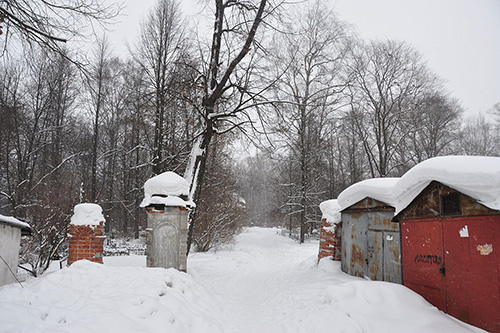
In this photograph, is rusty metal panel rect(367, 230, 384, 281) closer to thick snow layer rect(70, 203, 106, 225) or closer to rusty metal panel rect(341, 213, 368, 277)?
rusty metal panel rect(341, 213, 368, 277)

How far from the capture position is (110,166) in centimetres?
2178

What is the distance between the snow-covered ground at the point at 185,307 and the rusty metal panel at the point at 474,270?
0.73 feet

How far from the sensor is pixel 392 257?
233 inches

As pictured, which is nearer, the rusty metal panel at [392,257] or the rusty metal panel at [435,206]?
the rusty metal panel at [435,206]

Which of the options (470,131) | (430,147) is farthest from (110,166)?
(470,131)

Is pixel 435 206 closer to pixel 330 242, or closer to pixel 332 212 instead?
pixel 332 212

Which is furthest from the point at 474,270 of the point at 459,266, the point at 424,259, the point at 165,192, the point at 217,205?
the point at 217,205

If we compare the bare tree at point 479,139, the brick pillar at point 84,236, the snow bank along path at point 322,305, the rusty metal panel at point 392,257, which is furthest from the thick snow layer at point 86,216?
the bare tree at point 479,139

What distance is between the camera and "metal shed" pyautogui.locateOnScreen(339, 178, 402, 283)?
6000 millimetres

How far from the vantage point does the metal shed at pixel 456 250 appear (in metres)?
3.58

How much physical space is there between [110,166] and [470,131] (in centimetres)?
3506

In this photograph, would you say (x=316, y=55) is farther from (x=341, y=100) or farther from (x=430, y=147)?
(x=430, y=147)

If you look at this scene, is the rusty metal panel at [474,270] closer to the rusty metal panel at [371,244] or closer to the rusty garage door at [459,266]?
the rusty garage door at [459,266]

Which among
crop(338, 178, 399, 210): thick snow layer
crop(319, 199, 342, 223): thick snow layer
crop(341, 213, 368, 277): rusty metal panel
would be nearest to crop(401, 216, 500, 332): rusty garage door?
crop(338, 178, 399, 210): thick snow layer
